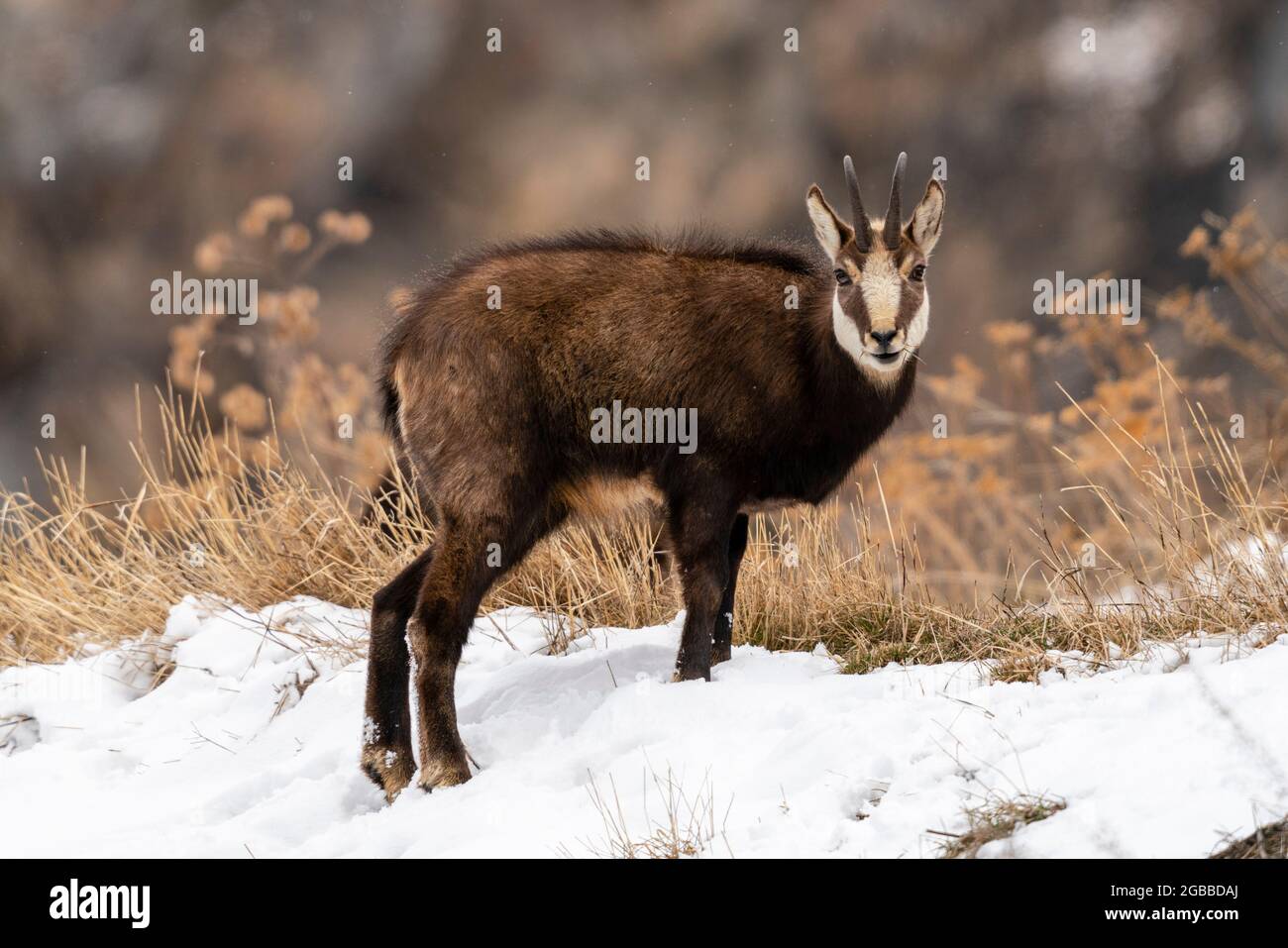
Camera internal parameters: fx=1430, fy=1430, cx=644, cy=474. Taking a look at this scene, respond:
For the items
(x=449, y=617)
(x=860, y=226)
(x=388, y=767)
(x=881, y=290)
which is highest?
(x=860, y=226)

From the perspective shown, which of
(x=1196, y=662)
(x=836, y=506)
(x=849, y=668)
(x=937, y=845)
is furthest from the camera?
(x=836, y=506)

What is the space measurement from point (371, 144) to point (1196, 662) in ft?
36.1

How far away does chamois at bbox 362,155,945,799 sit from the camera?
18.1 feet

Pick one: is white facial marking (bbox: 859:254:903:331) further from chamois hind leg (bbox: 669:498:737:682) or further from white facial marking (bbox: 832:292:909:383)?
chamois hind leg (bbox: 669:498:737:682)

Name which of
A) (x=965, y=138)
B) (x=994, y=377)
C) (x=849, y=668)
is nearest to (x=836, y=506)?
(x=849, y=668)

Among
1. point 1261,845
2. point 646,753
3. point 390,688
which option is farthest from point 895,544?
point 1261,845

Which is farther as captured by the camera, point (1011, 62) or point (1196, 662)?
point (1011, 62)

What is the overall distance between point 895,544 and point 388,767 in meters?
2.63

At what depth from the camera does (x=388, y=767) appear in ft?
18.2

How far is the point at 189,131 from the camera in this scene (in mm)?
14289

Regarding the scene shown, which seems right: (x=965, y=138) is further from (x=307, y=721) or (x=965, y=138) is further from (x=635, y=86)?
(x=307, y=721)

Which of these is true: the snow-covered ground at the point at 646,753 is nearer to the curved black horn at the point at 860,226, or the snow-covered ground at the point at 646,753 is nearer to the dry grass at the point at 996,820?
the dry grass at the point at 996,820

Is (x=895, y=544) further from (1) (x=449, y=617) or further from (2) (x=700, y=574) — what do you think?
(1) (x=449, y=617)

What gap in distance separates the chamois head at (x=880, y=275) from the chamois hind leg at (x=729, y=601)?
2.97 ft
